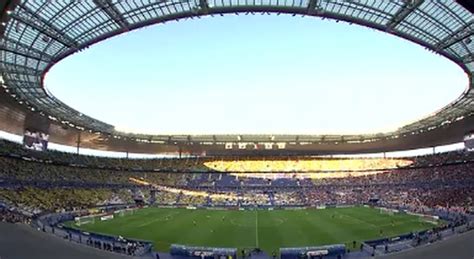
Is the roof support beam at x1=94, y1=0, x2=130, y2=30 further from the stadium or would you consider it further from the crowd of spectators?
the crowd of spectators

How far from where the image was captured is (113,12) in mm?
31859

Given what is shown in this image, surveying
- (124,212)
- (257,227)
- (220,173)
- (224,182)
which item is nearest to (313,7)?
(257,227)

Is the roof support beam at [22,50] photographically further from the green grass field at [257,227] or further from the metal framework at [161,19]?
the green grass field at [257,227]

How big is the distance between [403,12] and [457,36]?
6.10 m

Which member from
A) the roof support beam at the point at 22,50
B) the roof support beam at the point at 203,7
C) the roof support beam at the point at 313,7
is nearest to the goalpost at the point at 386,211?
the roof support beam at the point at 313,7

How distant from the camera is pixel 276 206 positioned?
7325 centimetres

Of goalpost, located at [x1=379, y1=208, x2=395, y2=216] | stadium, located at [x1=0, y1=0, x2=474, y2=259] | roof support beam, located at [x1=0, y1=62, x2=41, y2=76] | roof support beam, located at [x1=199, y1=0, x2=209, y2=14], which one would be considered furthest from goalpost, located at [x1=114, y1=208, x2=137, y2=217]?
roof support beam, located at [x1=199, y1=0, x2=209, y2=14]

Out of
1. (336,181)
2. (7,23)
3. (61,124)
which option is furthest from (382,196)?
(7,23)

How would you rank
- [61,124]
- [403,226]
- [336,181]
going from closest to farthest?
[403,226] → [61,124] → [336,181]

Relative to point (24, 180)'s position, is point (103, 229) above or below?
below

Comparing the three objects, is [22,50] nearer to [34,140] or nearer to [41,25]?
[41,25]

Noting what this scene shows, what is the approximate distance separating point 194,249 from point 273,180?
56901 millimetres

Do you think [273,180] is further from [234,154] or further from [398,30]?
[398,30]

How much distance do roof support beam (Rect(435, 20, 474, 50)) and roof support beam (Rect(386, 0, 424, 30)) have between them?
4727 millimetres
